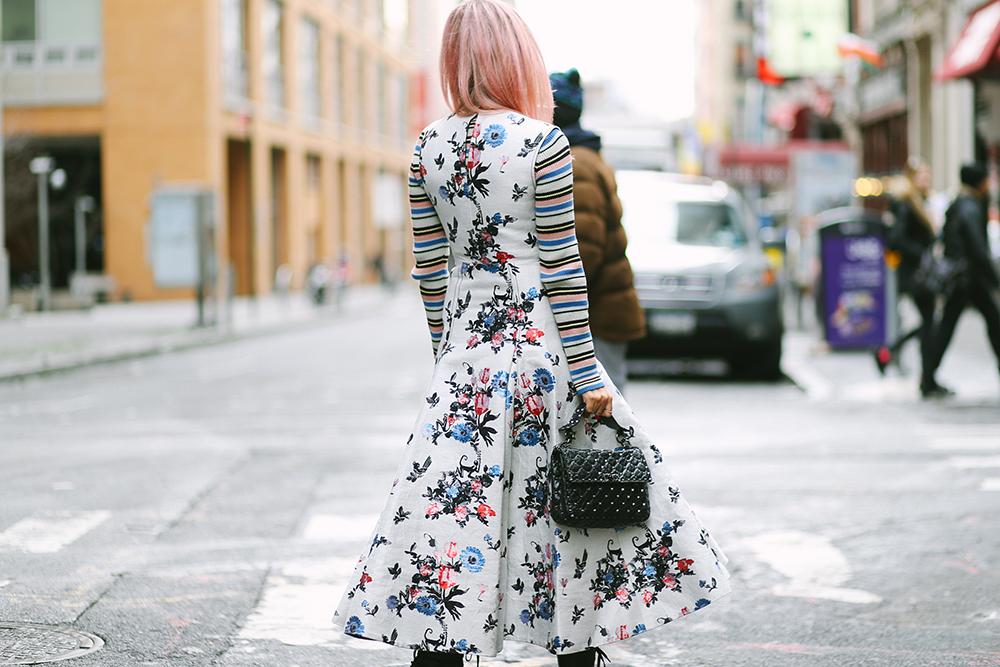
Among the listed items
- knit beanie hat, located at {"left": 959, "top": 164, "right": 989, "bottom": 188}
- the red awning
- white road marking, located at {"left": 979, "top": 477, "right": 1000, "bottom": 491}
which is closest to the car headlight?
knit beanie hat, located at {"left": 959, "top": 164, "right": 989, "bottom": 188}

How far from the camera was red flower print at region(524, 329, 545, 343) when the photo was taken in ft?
10.4

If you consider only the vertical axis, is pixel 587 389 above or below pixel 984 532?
above

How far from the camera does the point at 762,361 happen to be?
12562mm

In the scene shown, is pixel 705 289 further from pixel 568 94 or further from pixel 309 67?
pixel 309 67

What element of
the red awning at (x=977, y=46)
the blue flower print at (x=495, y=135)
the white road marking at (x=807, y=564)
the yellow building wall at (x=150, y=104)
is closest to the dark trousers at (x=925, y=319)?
the white road marking at (x=807, y=564)

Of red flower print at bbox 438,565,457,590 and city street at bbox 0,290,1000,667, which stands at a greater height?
red flower print at bbox 438,565,457,590

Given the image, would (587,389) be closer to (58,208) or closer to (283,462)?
(283,462)

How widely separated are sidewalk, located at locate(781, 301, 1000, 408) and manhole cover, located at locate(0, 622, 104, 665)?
7.52 metres

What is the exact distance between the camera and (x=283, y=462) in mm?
7660

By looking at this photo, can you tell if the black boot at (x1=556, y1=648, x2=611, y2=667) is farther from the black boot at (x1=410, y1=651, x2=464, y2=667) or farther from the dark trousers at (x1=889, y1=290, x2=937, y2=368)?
the dark trousers at (x1=889, y1=290, x2=937, y2=368)

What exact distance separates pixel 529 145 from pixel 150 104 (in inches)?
1366

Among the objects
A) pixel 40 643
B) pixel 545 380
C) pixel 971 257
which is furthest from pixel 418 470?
pixel 971 257

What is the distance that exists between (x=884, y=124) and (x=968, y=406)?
73.7 ft

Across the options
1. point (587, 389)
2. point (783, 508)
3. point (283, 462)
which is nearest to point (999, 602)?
point (783, 508)
